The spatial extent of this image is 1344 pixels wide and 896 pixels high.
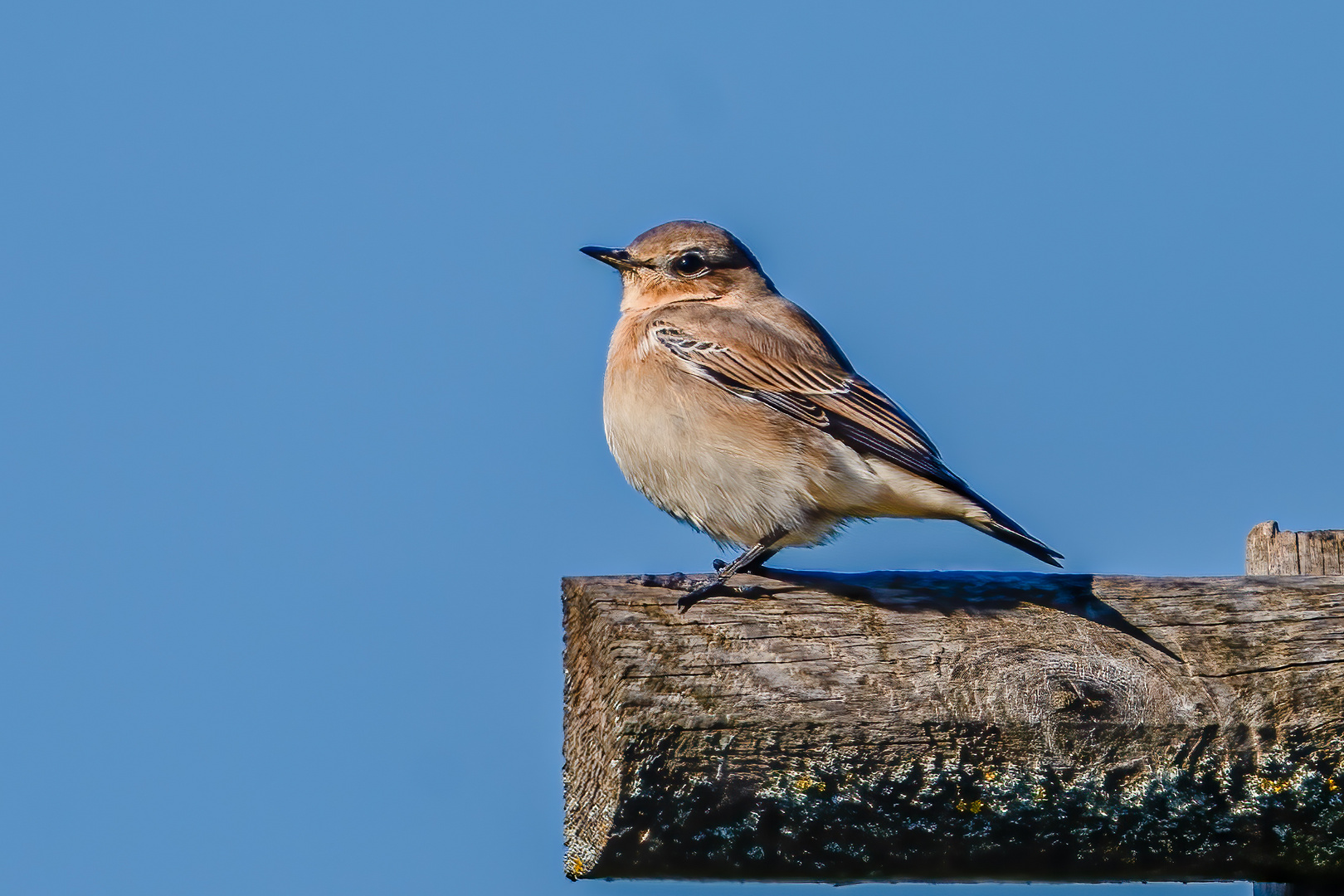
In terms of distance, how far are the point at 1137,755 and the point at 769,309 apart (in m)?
5.06

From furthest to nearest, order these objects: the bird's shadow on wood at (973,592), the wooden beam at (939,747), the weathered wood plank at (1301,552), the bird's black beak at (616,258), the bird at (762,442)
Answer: the bird's black beak at (616,258) < the bird at (762,442) < the weathered wood plank at (1301,552) < the bird's shadow on wood at (973,592) < the wooden beam at (939,747)

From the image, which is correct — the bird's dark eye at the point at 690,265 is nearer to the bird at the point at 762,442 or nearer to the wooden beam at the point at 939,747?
the bird at the point at 762,442

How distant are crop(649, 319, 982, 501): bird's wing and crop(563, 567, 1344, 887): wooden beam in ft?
8.41

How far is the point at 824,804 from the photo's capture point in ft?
11.1

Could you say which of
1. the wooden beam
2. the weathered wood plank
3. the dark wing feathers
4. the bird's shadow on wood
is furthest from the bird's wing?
the wooden beam

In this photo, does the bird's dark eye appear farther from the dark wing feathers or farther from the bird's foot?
the bird's foot

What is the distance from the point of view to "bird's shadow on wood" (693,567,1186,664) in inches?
152

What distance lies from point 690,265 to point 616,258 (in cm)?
46

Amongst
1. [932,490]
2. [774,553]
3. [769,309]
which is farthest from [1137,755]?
[769,309]

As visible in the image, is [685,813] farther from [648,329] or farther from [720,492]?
[648,329]

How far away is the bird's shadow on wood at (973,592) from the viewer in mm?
3867

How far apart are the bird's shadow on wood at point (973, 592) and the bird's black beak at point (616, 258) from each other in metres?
4.45

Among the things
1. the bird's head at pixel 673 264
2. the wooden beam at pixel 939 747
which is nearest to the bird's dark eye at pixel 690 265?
the bird's head at pixel 673 264

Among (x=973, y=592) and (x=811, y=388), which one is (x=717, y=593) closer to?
(x=973, y=592)
